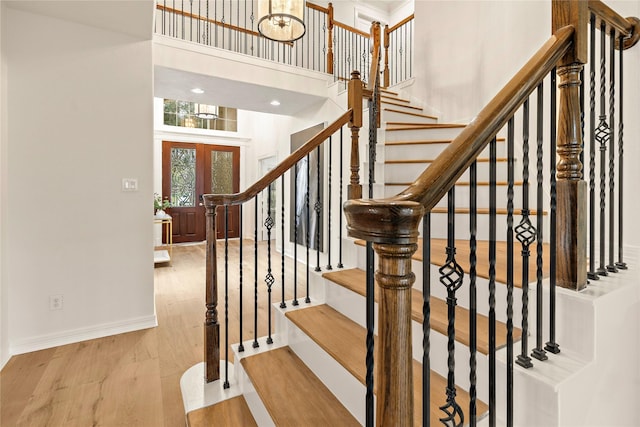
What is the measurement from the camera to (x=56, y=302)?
8.51 ft

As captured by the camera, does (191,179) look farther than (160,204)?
Yes

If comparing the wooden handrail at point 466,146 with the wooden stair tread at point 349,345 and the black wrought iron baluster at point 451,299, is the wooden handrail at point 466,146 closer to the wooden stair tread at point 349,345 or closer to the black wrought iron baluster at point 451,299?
the black wrought iron baluster at point 451,299

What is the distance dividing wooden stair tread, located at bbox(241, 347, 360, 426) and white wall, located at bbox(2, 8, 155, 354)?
1768mm

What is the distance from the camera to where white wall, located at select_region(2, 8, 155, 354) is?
2467 millimetres

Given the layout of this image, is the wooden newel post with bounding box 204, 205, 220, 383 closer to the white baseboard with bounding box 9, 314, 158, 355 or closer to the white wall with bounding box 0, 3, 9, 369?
the white baseboard with bounding box 9, 314, 158, 355

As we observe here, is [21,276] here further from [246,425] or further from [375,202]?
[375,202]

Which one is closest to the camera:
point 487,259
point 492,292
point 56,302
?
point 492,292

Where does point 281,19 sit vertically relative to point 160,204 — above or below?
above

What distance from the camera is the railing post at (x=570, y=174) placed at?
1.07 m

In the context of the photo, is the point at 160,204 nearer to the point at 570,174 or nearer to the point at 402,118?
the point at 402,118

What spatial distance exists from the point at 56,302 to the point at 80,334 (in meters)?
A: 0.32

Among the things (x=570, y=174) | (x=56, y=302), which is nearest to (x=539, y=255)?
(x=570, y=174)

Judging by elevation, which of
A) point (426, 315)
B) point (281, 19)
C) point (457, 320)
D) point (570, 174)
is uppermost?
point (281, 19)

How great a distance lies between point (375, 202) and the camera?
0.61 meters
